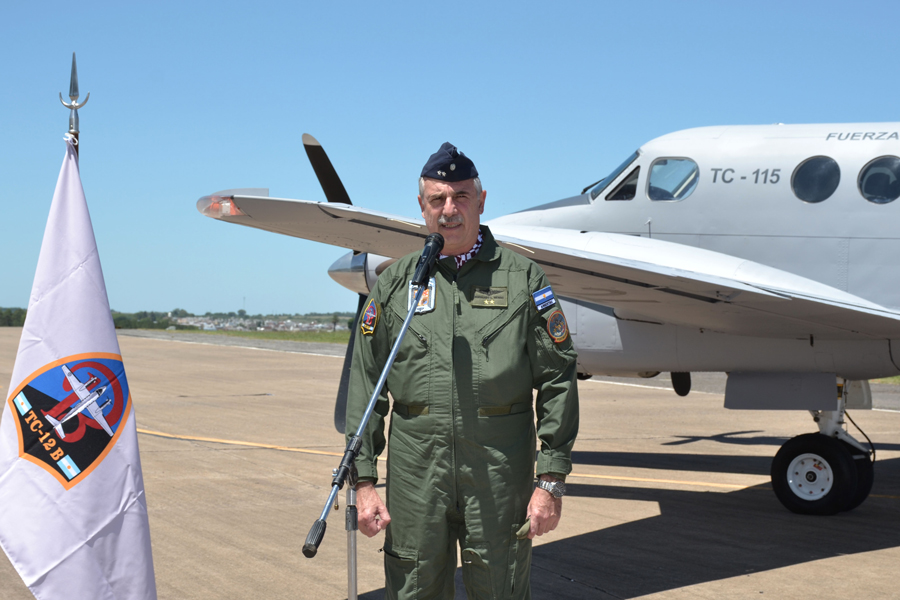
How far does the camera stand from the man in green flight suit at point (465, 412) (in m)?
3.34

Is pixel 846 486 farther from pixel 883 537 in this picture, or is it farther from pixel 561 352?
pixel 561 352

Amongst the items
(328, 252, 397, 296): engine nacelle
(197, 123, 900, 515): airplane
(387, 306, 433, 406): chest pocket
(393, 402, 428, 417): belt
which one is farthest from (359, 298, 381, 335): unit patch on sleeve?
(328, 252, 397, 296): engine nacelle

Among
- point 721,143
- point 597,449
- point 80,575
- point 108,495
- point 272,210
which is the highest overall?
point 721,143

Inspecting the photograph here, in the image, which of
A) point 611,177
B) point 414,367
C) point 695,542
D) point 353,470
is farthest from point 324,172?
point 353,470

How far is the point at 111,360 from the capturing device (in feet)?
14.0

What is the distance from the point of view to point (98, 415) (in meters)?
4.16

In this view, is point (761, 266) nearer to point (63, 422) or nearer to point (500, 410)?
point (500, 410)

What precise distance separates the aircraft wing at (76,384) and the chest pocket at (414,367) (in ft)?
5.52

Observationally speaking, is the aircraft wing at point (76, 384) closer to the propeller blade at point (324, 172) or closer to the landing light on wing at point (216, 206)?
the landing light on wing at point (216, 206)

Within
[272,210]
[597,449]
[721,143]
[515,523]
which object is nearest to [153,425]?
[597,449]

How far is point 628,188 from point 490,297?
18.0ft

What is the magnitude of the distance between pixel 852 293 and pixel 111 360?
6287 millimetres

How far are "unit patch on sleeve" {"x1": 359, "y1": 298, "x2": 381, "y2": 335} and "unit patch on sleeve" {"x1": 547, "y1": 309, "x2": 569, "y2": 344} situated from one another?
692 millimetres

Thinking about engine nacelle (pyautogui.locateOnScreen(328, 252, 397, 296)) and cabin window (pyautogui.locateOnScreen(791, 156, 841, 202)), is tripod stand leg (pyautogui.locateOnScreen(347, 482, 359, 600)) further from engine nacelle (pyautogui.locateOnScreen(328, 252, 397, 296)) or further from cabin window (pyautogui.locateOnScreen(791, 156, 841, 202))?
cabin window (pyautogui.locateOnScreen(791, 156, 841, 202))
